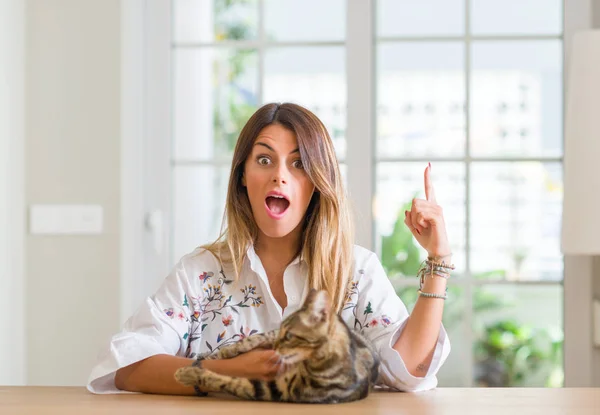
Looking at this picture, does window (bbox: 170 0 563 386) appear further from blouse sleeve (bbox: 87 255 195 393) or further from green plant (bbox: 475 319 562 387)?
blouse sleeve (bbox: 87 255 195 393)

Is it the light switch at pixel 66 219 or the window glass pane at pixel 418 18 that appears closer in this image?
the light switch at pixel 66 219

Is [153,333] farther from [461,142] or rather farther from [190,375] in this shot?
[461,142]

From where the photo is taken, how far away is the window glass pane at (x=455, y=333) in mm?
2812

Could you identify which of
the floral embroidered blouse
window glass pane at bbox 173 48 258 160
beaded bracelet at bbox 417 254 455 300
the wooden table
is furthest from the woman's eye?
window glass pane at bbox 173 48 258 160

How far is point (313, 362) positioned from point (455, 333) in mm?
1872

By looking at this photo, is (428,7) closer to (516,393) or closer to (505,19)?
(505,19)

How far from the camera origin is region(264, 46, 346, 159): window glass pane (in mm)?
2850

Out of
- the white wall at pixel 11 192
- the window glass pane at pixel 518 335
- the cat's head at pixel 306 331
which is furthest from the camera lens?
the window glass pane at pixel 518 335

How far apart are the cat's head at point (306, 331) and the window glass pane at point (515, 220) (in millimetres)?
1866

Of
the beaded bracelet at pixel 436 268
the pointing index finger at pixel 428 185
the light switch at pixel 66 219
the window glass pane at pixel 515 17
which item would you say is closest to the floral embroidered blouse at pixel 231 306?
the beaded bracelet at pixel 436 268

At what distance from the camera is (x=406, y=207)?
283 cm

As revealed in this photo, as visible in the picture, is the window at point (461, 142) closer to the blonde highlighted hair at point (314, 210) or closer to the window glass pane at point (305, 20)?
the window glass pane at point (305, 20)

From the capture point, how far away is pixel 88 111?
2.69m

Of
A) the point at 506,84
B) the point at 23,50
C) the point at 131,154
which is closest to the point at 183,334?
the point at 131,154
